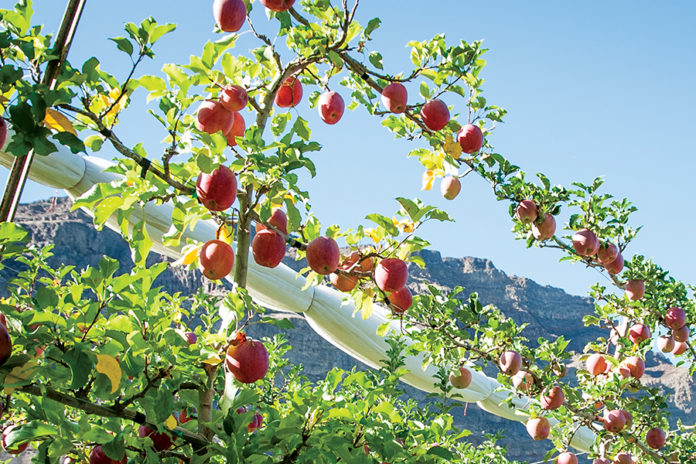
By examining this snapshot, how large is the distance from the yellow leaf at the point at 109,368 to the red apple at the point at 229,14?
0.86 meters

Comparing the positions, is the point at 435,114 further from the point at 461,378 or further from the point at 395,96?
the point at 461,378

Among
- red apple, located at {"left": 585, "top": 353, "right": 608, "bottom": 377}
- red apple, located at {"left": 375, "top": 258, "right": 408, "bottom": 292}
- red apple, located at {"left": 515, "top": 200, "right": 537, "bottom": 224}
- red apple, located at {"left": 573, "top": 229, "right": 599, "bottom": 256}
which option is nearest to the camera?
red apple, located at {"left": 375, "top": 258, "right": 408, "bottom": 292}

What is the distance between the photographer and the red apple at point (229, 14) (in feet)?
4.66

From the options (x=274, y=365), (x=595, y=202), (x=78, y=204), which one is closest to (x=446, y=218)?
(x=78, y=204)

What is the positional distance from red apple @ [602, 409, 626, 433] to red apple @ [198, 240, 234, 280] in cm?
241

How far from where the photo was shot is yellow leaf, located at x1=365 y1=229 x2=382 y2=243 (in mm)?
1489

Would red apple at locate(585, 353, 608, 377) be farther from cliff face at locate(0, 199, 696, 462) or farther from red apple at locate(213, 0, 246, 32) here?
cliff face at locate(0, 199, 696, 462)

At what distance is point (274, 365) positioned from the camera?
3346mm

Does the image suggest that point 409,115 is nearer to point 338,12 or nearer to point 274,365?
point 338,12

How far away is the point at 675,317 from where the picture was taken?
3.16 metres

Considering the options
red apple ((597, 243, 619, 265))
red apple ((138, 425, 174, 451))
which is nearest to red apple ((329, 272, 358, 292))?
red apple ((138, 425, 174, 451))

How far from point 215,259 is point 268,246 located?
14cm

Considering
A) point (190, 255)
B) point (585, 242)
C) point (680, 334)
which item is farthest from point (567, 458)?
point (190, 255)

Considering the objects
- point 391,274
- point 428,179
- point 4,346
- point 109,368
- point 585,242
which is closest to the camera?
point 4,346
